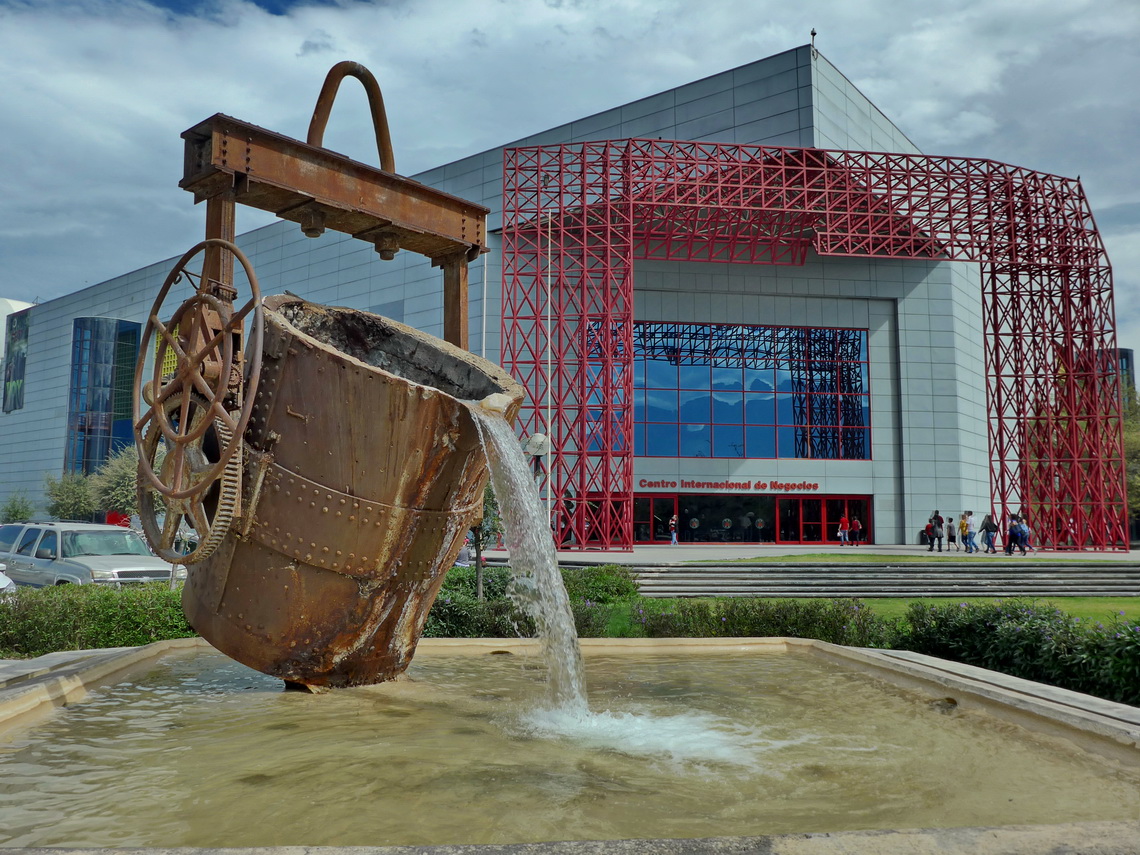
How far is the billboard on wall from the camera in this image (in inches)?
2662

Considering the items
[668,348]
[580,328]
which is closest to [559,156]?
[580,328]

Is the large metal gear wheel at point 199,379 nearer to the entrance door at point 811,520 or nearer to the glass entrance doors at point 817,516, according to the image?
the glass entrance doors at point 817,516

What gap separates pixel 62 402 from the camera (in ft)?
207

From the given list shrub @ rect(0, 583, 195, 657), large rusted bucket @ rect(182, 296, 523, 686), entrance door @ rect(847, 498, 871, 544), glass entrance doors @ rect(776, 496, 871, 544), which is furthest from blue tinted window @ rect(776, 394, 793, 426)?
large rusted bucket @ rect(182, 296, 523, 686)

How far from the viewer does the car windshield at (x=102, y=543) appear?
14289 mm

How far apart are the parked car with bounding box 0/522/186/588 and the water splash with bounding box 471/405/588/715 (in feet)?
27.8

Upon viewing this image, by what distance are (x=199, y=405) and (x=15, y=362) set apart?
76358 mm

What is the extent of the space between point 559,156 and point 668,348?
10.2 meters

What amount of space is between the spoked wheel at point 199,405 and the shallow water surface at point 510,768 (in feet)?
4.15

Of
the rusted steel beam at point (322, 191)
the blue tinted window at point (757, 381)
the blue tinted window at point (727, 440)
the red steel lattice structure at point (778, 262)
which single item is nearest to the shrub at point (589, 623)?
the rusted steel beam at point (322, 191)

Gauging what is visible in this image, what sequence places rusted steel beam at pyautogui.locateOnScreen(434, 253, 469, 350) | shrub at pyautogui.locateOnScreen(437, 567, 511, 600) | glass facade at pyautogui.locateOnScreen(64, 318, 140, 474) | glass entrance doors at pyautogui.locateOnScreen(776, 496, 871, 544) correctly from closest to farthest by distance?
rusted steel beam at pyautogui.locateOnScreen(434, 253, 469, 350), shrub at pyautogui.locateOnScreen(437, 567, 511, 600), glass entrance doors at pyautogui.locateOnScreen(776, 496, 871, 544), glass facade at pyautogui.locateOnScreen(64, 318, 140, 474)

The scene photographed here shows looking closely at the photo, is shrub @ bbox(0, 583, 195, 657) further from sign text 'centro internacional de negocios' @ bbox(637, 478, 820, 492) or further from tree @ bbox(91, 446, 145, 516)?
tree @ bbox(91, 446, 145, 516)

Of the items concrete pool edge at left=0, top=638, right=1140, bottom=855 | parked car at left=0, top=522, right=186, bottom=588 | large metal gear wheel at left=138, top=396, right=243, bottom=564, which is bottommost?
concrete pool edge at left=0, top=638, right=1140, bottom=855

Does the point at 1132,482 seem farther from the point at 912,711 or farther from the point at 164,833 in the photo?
the point at 164,833
